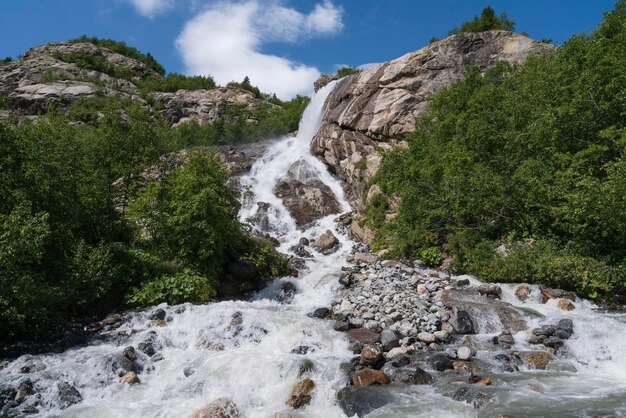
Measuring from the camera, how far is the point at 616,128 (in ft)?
54.7

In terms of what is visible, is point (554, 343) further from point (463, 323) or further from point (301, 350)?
point (301, 350)

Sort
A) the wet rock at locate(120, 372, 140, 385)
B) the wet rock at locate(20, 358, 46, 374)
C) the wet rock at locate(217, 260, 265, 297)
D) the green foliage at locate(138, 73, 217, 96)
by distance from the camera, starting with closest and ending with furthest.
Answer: the wet rock at locate(120, 372, 140, 385) → the wet rock at locate(20, 358, 46, 374) → the wet rock at locate(217, 260, 265, 297) → the green foliage at locate(138, 73, 217, 96)

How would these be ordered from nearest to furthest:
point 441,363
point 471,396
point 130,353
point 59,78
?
point 471,396, point 441,363, point 130,353, point 59,78

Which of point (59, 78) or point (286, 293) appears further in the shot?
point (59, 78)

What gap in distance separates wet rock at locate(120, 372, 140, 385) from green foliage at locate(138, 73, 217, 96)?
243ft

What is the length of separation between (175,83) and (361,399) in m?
83.1

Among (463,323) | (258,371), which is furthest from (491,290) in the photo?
(258,371)

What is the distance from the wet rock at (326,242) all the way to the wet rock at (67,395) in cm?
1690

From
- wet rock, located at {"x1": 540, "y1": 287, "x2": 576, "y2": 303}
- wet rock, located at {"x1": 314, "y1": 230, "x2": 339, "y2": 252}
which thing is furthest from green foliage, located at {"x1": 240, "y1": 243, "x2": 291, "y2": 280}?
wet rock, located at {"x1": 540, "y1": 287, "x2": 576, "y2": 303}

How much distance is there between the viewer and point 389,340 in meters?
11.6

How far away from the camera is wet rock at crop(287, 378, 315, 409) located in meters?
8.74

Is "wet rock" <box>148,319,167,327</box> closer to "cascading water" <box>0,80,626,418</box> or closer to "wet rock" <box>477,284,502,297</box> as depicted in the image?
"cascading water" <box>0,80,626,418</box>

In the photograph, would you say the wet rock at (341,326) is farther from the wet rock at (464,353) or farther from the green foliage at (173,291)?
the green foliage at (173,291)

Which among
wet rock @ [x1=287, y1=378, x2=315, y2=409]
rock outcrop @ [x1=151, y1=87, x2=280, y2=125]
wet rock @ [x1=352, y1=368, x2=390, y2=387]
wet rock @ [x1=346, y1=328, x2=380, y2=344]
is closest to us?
wet rock @ [x1=287, y1=378, x2=315, y2=409]
